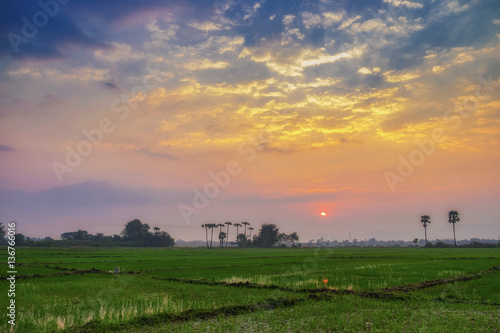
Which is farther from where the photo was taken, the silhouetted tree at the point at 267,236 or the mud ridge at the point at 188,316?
the silhouetted tree at the point at 267,236

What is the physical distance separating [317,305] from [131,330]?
719cm

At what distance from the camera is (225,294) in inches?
659

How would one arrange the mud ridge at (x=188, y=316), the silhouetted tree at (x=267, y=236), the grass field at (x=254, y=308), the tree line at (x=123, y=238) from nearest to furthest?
the mud ridge at (x=188, y=316)
the grass field at (x=254, y=308)
the tree line at (x=123, y=238)
the silhouetted tree at (x=267, y=236)

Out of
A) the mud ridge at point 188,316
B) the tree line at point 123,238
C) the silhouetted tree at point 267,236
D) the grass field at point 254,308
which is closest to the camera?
the mud ridge at point 188,316

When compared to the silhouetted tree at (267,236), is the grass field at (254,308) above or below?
above

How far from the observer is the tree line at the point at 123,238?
369ft

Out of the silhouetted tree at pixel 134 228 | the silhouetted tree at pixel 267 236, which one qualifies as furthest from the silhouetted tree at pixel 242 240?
the silhouetted tree at pixel 134 228

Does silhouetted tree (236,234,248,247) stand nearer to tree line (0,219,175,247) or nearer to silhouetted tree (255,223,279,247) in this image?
silhouetted tree (255,223,279,247)

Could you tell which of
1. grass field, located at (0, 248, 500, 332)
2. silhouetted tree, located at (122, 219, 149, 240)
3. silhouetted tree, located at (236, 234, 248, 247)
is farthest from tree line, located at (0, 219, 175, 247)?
grass field, located at (0, 248, 500, 332)

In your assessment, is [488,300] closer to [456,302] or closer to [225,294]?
[456,302]

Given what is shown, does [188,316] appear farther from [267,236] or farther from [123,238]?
[123,238]

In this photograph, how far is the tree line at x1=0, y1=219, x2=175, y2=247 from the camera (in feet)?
369

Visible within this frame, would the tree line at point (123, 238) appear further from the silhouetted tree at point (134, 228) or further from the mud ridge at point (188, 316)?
the mud ridge at point (188, 316)

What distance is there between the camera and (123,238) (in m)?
162
